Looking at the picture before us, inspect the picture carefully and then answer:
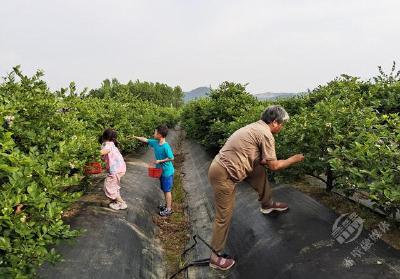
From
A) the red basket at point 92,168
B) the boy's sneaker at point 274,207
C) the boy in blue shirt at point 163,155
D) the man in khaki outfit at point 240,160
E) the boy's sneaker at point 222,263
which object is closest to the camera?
the man in khaki outfit at point 240,160

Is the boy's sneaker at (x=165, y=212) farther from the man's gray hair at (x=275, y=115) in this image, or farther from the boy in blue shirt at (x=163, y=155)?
the man's gray hair at (x=275, y=115)

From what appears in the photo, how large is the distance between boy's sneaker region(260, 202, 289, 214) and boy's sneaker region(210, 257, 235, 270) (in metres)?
1.04

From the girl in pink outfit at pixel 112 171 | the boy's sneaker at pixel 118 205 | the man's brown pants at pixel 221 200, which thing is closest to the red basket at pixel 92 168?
the girl in pink outfit at pixel 112 171

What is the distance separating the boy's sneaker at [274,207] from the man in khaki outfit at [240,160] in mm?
909

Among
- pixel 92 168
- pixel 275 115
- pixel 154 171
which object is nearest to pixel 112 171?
pixel 92 168

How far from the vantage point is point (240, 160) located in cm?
491

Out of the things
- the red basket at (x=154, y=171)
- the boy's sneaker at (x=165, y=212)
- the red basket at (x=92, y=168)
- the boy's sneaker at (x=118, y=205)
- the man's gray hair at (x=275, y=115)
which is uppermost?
the man's gray hair at (x=275, y=115)

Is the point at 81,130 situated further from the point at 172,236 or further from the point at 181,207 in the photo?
the point at 181,207

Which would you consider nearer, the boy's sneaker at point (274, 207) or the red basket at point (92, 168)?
the boy's sneaker at point (274, 207)

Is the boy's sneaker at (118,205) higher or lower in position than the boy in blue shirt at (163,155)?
lower

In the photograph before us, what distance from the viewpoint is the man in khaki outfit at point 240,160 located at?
4.78 meters

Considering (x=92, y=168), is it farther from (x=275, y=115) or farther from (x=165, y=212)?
(x=275, y=115)

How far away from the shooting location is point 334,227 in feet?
15.6

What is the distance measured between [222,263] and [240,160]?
58.8 inches
